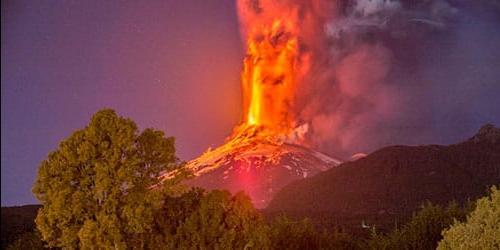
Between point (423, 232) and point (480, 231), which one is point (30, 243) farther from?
point (480, 231)

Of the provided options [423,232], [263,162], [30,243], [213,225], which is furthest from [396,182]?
[213,225]

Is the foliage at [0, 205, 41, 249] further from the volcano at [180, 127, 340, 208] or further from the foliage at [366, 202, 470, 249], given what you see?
the volcano at [180, 127, 340, 208]

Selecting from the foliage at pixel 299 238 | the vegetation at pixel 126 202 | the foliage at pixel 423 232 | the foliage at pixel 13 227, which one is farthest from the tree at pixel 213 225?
the foliage at pixel 13 227

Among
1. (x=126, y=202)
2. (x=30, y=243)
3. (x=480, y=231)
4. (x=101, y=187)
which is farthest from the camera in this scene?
(x=30, y=243)

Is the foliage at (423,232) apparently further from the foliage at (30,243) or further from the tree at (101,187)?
the foliage at (30,243)

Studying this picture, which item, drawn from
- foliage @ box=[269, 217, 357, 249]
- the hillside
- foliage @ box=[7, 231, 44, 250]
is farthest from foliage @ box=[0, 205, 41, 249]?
the hillside
